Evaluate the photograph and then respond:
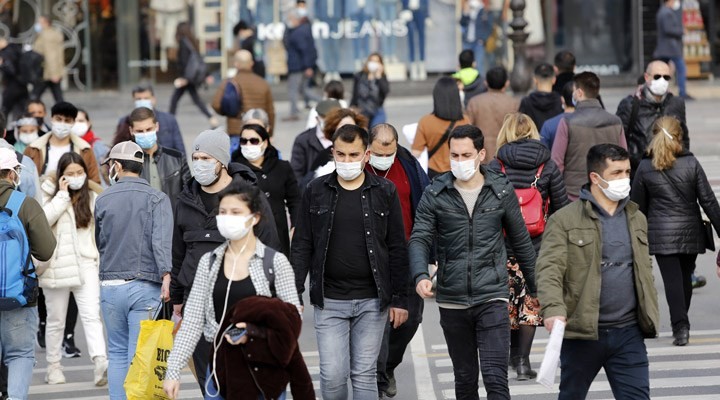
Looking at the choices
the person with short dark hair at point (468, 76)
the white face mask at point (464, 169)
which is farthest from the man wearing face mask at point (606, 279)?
the person with short dark hair at point (468, 76)

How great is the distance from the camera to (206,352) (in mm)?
7766

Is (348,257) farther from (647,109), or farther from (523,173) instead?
(647,109)

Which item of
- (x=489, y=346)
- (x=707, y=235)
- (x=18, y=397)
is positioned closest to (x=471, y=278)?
(x=489, y=346)

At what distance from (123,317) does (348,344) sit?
1.50 metres

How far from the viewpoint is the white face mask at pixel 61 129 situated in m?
11.9

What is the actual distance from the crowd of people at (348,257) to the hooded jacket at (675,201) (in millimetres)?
15

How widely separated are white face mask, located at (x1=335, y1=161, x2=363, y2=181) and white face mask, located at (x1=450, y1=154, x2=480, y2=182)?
0.51m

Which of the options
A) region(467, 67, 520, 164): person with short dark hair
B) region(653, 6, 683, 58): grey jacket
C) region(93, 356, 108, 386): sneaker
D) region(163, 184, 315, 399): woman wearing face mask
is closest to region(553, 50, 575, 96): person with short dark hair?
region(467, 67, 520, 164): person with short dark hair

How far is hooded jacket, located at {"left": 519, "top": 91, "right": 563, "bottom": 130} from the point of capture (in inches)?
527

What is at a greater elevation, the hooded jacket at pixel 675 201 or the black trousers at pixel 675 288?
the hooded jacket at pixel 675 201

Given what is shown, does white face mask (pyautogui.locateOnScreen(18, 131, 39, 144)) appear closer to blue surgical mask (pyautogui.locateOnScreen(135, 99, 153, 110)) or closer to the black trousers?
Answer: blue surgical mask (pyautogui.locateOnScreen(135, 99, 153, 110))

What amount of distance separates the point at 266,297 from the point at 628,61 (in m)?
23.8

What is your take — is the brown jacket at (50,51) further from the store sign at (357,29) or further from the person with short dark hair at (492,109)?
the person with short dark hair at (492,109)

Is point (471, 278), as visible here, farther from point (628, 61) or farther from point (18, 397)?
point (628, 61)
